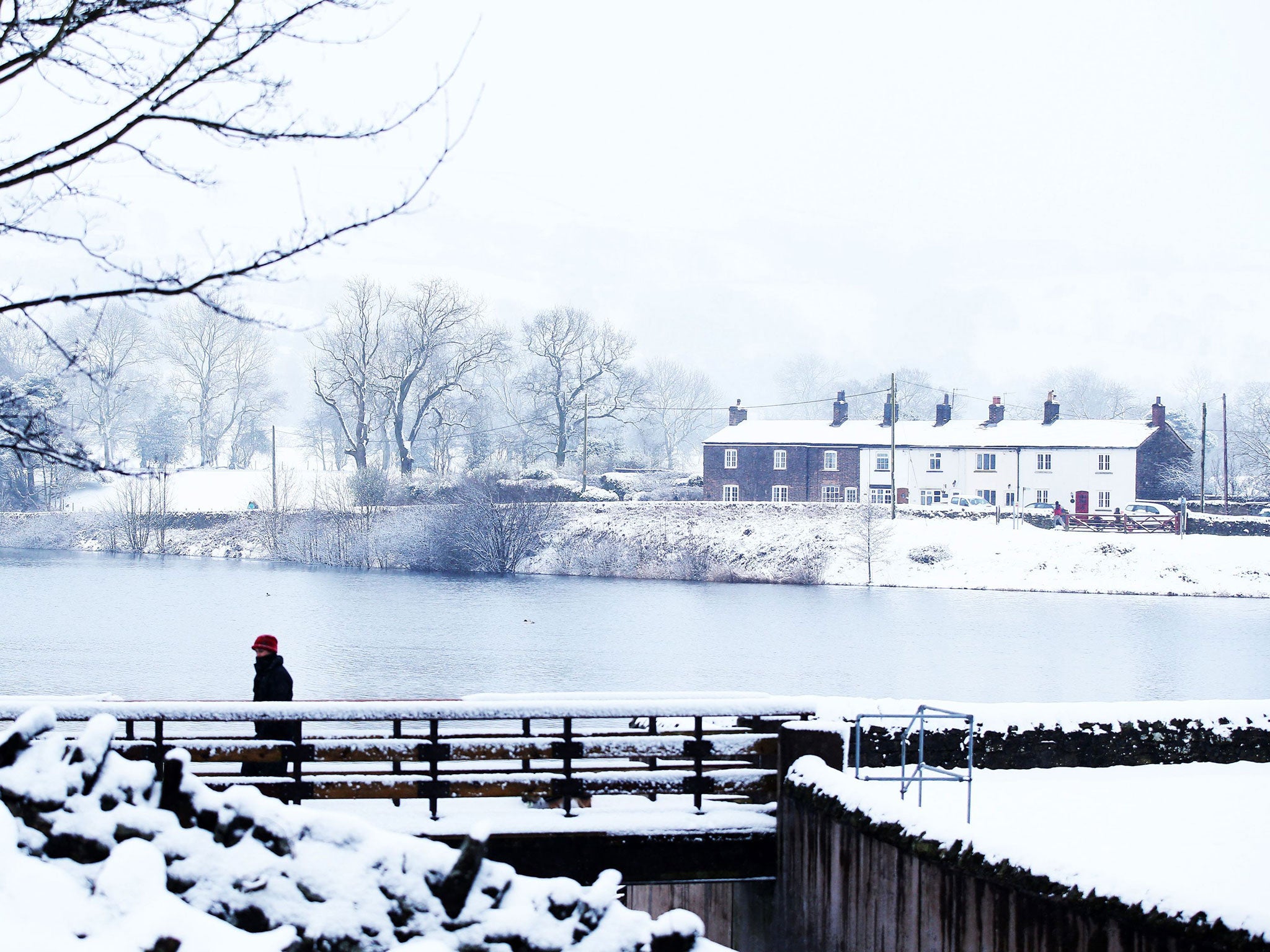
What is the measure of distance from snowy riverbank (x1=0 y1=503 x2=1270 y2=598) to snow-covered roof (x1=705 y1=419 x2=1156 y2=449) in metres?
13.0

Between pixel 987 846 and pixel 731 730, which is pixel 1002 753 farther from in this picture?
pixel 987 846

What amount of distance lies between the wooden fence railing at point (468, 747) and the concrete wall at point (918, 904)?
727mm

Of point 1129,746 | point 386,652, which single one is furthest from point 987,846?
point 386,652

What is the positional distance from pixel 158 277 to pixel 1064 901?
706 cm

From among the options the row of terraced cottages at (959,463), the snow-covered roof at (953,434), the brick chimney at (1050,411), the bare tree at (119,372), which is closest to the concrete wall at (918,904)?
the bare tree at (119,372)

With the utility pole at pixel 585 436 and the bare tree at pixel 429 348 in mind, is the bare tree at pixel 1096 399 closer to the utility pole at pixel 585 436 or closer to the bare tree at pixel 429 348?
the utility pole at pixel 585 436

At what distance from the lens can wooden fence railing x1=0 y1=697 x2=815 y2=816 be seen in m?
9.42

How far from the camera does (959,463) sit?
77500 millimetres

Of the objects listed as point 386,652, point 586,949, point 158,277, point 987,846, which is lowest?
point 386,652

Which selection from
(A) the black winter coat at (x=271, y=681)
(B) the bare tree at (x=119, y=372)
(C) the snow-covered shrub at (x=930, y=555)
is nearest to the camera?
(A) the black winter coat at (x=271, y=681)

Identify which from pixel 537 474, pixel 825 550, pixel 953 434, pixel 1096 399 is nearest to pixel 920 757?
pixel 825 550

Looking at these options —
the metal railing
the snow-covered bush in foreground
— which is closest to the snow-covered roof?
the metal railing

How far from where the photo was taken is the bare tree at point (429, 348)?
81.7 metres

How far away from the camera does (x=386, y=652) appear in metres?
35.3
